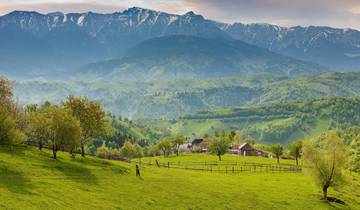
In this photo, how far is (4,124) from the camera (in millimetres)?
80250

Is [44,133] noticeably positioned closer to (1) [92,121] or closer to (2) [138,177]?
(1) [92,121]

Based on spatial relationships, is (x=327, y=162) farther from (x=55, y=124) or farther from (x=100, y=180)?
(x=55, y=124)

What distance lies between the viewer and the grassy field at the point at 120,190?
5891cm

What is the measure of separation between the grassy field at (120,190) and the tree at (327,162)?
4.05m

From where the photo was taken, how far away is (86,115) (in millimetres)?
98250

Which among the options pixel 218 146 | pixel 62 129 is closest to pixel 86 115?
pixel 62 129

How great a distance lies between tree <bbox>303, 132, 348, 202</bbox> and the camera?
3504 inches

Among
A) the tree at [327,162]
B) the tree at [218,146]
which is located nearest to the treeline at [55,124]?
the tree at [327,162]

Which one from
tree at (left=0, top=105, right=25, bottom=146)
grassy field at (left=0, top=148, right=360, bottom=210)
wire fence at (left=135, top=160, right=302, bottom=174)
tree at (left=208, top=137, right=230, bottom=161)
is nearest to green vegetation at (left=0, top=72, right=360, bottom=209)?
grassy field at (left=0, top=148, right=360, bottom=210)

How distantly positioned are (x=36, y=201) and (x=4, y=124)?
30.6 meters

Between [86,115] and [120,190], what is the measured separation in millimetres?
31323

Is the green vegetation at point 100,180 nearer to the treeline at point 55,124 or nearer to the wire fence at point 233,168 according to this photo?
the treeline at point 55,124

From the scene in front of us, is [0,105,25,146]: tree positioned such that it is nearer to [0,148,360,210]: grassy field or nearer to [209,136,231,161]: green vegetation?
[0,148,360,210]: grassy field

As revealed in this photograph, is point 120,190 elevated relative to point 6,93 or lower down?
lower down
